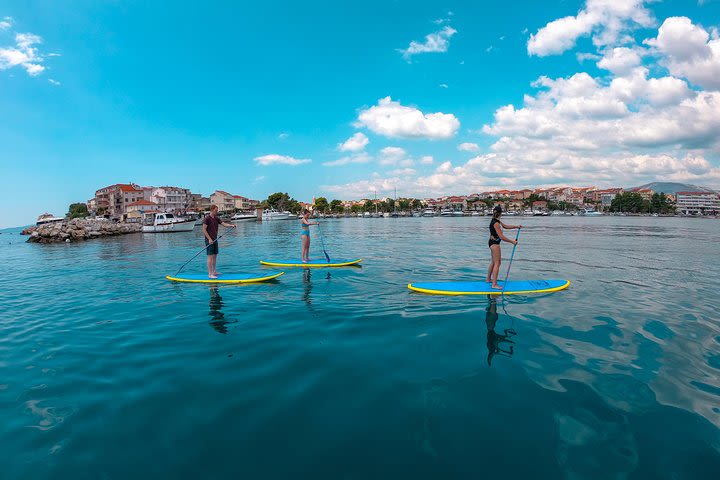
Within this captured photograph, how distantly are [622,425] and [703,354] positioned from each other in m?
3.64

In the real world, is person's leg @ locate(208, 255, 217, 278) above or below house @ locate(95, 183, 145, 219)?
below

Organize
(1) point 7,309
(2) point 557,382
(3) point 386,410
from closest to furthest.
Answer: (3) point 386,410
(2) point 557,382
(1) point 7,309

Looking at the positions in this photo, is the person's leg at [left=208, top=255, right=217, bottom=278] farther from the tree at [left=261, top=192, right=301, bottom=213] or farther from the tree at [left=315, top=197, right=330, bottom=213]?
the tree at [left=315, top=197, right=330, bottom=213]

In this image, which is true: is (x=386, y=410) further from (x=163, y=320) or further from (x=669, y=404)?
(x=163, y=320)

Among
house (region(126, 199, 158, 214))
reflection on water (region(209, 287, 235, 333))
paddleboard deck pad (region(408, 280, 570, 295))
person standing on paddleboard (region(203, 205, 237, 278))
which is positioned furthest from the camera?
house (region(126, 199, 158, 214))

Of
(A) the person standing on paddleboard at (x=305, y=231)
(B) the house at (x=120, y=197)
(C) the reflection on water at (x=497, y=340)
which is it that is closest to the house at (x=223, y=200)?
(B) the house at (x=120, y=197)

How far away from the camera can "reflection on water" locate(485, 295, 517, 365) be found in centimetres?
641

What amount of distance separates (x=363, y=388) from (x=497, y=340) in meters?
3.26

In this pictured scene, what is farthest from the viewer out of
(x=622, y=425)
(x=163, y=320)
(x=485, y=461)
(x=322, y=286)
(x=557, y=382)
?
(x=322, y=286)

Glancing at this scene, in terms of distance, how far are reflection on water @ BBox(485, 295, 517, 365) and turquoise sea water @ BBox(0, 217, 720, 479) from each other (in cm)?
5

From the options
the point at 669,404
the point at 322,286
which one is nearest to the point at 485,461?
the point at 669,404

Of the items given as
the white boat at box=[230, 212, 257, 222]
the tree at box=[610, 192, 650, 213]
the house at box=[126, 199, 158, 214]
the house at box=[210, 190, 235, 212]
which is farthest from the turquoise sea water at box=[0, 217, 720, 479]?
the tree at box=[610, 192, 650, 213]

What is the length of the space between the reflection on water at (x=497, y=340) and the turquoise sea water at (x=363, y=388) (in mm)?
53

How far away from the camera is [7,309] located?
1000 cm
